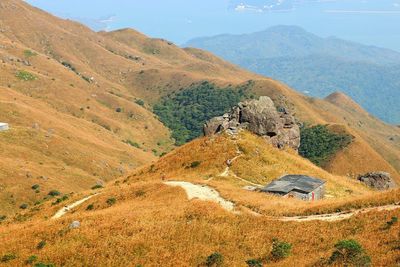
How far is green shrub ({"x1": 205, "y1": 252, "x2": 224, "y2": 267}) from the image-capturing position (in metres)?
29.0

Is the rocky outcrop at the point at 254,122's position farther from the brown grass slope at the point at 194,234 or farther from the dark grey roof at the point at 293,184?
the brown grass slope at the point at 194,234

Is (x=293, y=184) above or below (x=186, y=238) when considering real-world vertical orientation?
below

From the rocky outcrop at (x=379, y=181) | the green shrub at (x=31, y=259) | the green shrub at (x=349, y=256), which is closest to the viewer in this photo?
the green shrub at (x=349, y=256)

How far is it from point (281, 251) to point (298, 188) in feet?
77.6

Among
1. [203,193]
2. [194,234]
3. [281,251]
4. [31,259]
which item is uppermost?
[281,251]

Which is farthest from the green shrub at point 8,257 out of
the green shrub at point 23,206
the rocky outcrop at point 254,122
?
the green shrub at point 23,206

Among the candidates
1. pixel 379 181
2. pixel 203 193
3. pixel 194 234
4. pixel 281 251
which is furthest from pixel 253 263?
pixel 379 181

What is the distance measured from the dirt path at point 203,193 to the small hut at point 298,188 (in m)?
6.46

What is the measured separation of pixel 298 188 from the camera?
52.1 meters

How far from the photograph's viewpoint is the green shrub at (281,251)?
29152 mm

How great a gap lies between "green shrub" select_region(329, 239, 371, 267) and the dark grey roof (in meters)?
24.5

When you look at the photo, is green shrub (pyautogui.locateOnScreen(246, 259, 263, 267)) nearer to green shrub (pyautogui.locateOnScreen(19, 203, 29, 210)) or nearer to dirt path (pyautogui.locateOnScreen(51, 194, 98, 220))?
dirt path (pyautogui.locateOnScreen(51, 194, 98, 220))

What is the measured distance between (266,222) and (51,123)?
445 ft

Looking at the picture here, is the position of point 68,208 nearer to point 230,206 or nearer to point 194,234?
point 230,206
